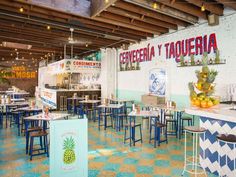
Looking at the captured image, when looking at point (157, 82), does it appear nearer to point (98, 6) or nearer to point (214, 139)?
point (98, 6)

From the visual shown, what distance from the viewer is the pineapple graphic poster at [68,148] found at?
281 cm

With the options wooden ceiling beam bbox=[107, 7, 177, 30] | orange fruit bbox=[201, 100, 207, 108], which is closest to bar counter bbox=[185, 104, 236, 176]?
orange fruit bbox=[201, 100, 207, 108]

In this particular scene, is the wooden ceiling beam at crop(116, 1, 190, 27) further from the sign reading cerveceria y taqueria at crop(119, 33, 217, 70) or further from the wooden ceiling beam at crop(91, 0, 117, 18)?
the sign reading cerveceria y taqueria at crop(119, 33, 217, 70)

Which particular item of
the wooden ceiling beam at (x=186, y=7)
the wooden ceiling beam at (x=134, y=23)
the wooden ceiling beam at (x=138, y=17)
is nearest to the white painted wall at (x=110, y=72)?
the wooden ceiling beam at (x=134, y=23)

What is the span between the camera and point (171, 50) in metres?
7.95

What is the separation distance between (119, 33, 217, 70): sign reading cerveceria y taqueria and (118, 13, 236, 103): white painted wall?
14 cm

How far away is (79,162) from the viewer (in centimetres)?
295

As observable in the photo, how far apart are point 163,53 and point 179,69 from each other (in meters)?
1.08

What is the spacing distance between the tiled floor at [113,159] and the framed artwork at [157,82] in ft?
→ 9.23

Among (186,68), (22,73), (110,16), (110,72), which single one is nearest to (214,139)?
(186,68)

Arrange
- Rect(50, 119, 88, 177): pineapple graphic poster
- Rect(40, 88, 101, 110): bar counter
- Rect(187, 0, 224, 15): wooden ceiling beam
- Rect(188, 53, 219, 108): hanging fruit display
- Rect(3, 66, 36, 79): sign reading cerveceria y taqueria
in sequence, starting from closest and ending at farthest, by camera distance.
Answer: Rect(50, 119, 88, 177): pineapple graphic poster, Rect(188, 53, 219, 108): hanging fruit display, Rect(187, 0, 224, 15): wooden ceiling beam, Rect(40, 88, 101, 110): bar counter, Rect(3, 66, 36, 79): sign reading cerveceria y taqueria

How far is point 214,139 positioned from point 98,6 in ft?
14.1

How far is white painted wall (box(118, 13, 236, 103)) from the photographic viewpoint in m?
5.95

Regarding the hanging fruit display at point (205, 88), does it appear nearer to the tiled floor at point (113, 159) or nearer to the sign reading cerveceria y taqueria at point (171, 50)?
the tiled floor at point (113, 159)
